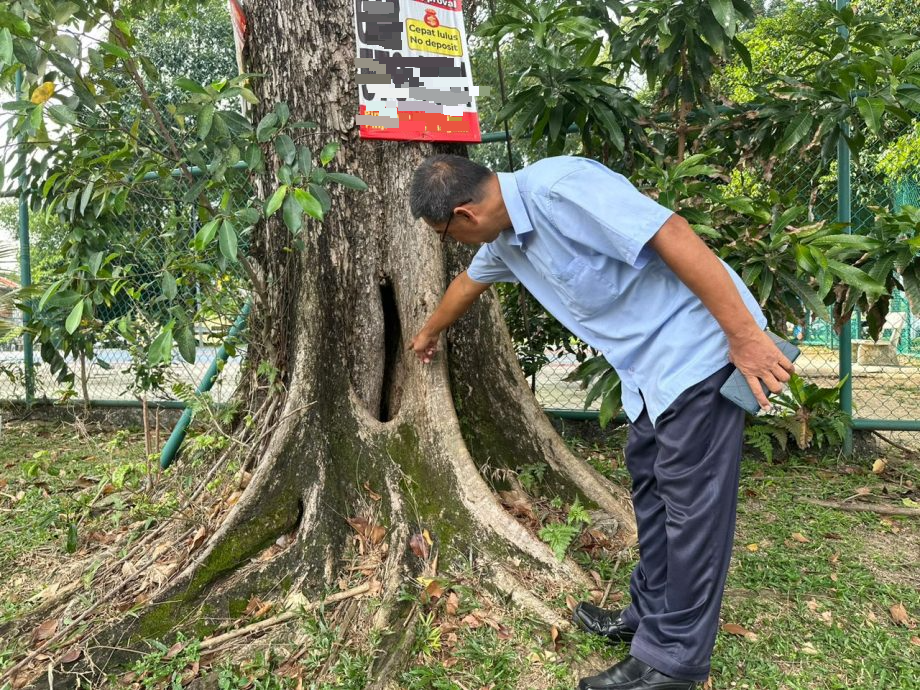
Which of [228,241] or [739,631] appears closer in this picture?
[228,241]

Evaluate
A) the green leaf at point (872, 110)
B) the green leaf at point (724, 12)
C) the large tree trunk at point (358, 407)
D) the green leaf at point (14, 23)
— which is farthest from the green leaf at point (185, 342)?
the green leaf at point (872, 110)

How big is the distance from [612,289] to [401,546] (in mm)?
1276

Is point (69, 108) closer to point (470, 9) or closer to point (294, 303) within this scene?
point (294, 303)

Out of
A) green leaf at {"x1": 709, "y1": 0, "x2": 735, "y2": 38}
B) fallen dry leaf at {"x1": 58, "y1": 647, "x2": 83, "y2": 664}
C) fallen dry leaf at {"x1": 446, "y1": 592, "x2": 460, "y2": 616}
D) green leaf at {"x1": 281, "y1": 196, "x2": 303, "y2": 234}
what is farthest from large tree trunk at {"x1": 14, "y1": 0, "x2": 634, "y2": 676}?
green leaf at {"x1": 709, "y1": 0, "x2": 735, "y2": 38}

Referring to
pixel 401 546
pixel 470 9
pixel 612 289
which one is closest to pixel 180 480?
pixel 401 546

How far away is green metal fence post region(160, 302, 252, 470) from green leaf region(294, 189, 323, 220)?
1.15 m

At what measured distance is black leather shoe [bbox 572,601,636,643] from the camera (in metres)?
2.32

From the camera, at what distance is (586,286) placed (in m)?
2.00

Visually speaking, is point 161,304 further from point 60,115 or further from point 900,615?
point 900,615

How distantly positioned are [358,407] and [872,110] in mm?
2513

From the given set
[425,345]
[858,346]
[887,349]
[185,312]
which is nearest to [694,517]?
[425,345]

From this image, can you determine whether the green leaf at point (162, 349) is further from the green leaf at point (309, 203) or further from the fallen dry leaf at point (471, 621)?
the fallen dry leaf at point (471, 621)

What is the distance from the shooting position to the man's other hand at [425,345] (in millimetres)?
2783

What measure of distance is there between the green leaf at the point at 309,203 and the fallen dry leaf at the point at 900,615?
8.10ft
